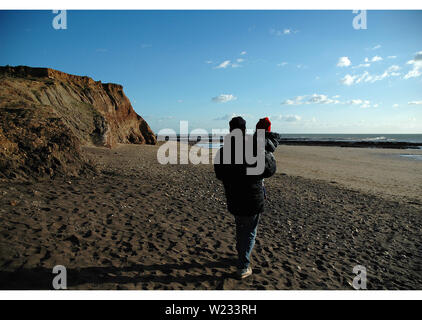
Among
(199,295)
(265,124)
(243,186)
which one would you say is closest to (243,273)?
(199,295)

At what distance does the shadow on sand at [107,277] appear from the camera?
371 cm

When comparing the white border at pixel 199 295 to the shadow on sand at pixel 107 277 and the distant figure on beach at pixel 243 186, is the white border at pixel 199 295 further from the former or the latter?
the distant figure on beach at pixel 243 186

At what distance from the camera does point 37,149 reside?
895 centimetres

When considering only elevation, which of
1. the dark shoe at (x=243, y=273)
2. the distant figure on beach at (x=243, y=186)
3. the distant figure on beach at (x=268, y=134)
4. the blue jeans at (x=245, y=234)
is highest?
the distant figure on beach at (x=268, y=134)

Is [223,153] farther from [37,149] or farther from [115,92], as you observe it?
[115,92]

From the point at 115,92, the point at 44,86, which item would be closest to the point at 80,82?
the point at 115,92

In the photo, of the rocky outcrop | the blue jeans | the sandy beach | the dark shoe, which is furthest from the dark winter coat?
the rocky outcrop

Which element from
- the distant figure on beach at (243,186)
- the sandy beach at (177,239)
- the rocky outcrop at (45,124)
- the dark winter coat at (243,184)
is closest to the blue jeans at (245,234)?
the distant figure on beach at (243,186)

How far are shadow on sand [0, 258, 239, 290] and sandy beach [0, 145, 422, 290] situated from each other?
17 mm

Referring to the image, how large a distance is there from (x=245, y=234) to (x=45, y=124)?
9942mm

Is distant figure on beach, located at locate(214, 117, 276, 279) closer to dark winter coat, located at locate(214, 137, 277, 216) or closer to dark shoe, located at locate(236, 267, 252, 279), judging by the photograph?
dark winter coat, located at locate(214, 137, 277, 216)

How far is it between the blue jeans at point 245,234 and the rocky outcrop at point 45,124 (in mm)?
7977

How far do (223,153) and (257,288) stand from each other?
2.58m

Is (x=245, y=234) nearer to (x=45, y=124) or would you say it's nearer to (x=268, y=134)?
(x=268, y=134)
